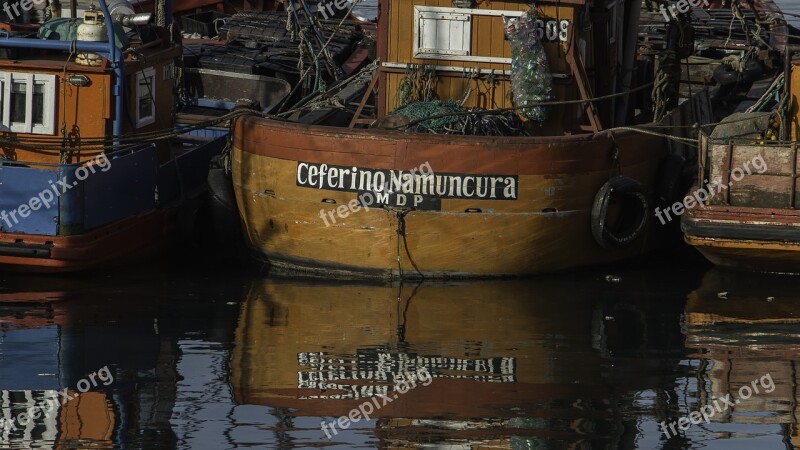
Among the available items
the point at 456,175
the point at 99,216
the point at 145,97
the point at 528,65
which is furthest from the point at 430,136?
the point at 145,97

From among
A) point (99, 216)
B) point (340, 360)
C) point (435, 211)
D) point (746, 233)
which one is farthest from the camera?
point (99, 216)

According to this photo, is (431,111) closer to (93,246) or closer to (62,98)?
(93,246)

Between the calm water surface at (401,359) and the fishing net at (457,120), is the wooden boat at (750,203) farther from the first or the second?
the fishing net at (457,120)

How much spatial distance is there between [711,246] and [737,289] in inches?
19.4

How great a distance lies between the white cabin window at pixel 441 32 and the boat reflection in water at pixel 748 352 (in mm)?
3471

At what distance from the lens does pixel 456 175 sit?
14438 mm

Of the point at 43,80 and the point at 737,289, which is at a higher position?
the point at 43,80

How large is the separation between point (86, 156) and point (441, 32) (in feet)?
12.6

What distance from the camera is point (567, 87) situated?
15.6m

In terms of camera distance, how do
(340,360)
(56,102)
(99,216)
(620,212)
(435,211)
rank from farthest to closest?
1. (56,102)
2. (620,212)
3. (99,216)
4. (435,211)
5. (340,360)

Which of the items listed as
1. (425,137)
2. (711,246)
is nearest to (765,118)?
(711,246)

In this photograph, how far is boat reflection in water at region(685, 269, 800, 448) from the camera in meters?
10.9

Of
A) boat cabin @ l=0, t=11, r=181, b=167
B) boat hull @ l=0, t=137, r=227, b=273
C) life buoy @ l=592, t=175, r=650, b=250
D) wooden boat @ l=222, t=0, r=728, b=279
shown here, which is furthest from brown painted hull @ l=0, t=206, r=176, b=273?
life buoy @ l=592, t=175, r=650, b=250

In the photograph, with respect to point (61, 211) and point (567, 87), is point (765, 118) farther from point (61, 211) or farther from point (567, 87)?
point (61, 211)
